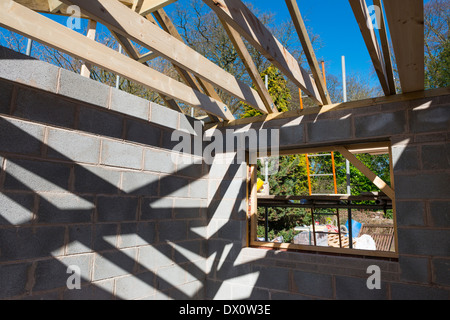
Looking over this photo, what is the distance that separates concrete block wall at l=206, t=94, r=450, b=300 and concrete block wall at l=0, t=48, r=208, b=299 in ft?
3.39

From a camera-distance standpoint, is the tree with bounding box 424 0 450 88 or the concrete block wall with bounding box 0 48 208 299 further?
the tree with bounding box 424 0 450 88

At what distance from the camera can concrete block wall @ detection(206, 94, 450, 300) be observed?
2.54 metres

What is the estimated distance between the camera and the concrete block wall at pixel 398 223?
8.32ft

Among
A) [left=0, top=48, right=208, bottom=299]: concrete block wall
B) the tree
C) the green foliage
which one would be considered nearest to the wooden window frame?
[left=0, top=48, right=208, bottom=299]: concrete block wall

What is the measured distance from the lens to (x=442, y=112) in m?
2.62

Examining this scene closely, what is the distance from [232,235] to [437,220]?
206 centimetres

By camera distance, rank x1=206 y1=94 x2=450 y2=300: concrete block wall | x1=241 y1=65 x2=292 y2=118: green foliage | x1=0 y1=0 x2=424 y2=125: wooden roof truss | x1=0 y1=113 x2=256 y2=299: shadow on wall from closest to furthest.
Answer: x1=0 y1=0 x2=424 y2=125: wooden roof truss
x1=0 y1=113 x2=256 y2=299: shadow on wall
x1=206 y1=94 x2=450 y2=300: concrete block wall
x1=241 y1=65 x2=292 y2=118: green foliage

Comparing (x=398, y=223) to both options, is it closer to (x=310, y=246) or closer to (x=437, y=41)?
(x=310, y=246)

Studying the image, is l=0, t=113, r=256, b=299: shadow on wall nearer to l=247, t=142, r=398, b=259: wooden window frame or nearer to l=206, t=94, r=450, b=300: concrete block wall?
l=247, t=142, r=398, b=259: wooden window frame

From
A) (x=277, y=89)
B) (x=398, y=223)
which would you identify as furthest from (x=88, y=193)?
(x=277, y=89)

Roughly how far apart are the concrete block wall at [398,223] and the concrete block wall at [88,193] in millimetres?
1034

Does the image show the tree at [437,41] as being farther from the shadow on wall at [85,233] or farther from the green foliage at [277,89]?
the shadow on wall at [85,233]
